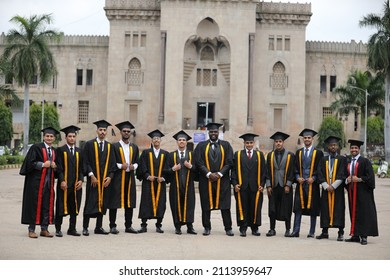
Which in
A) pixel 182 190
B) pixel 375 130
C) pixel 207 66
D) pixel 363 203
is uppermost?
pixel 207 66

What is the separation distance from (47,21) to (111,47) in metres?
12.6

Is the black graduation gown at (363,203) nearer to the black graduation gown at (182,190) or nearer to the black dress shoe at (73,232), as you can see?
the black graduation gown at (182,190)

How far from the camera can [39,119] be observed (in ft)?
178


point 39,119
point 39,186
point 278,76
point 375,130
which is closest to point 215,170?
point 39,186

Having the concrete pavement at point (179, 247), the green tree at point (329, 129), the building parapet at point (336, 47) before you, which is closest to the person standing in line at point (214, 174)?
the concrete pavement at point (179, 247)

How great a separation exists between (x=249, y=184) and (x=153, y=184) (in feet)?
6.09

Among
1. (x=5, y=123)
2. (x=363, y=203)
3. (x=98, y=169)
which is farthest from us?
(x=5, y=123)

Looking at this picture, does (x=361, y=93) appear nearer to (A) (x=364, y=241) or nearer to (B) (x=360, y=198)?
(B) (x=360, y=198)

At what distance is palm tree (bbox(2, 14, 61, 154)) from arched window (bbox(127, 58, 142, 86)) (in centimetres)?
1265

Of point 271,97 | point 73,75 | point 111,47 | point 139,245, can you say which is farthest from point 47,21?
point 139,245

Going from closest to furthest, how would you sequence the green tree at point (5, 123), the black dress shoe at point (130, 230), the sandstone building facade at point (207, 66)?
the black dress shoe at point (130, 230), the sandstone building facade at point (207, 66), the green tree at point (5, 123)

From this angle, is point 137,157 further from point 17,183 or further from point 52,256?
point 17,183

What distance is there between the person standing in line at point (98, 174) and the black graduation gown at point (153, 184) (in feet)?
2.35

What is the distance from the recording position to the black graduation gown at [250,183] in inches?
494
